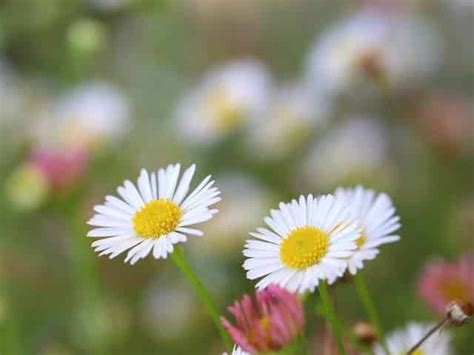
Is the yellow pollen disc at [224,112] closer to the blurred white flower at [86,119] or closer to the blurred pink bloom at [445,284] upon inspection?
the blurred white flower at [86,119]

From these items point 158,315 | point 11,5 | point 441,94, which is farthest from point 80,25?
point 441,94

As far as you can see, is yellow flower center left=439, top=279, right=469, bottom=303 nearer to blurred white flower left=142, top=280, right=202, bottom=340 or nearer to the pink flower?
the pink flower

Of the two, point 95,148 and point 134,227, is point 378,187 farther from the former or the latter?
point 134,227

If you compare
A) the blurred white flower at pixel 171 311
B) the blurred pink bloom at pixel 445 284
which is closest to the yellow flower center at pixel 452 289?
the blurred pink bloom at pixel 445 284

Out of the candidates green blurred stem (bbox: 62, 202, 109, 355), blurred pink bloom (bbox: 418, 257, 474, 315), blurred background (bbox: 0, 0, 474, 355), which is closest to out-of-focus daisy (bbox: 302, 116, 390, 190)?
blurred background (bbox: 0, 0, 474, 355)

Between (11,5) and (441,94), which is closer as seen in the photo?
(11,5)

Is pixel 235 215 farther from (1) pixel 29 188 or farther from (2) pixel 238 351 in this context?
(2) pixel 238 351

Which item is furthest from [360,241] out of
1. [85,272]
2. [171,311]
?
[171,311]
